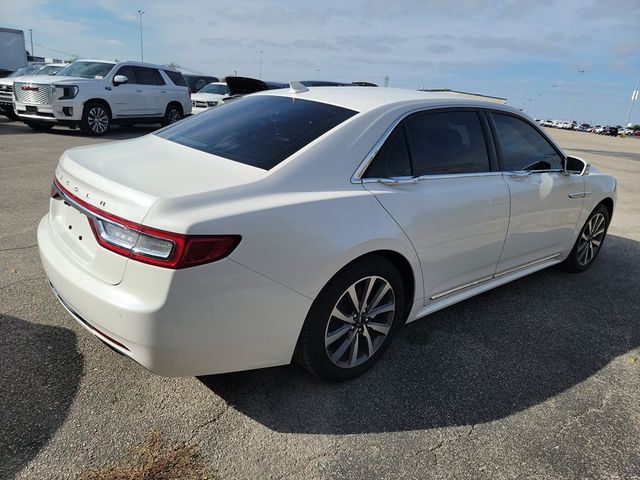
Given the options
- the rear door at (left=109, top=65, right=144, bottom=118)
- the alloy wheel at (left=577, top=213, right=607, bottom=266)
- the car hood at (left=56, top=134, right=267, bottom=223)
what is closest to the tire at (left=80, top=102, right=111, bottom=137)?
the rear door at (left=109, top=65, right=144, bottom=118)

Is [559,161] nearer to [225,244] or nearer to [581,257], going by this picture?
[581,257]

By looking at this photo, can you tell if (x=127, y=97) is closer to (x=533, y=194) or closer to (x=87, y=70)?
(x=87, y=70)

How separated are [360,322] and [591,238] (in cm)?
320

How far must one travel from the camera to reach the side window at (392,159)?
8.93 feet

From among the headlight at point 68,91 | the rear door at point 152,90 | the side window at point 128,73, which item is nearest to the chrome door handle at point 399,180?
the headlight at point 68,91

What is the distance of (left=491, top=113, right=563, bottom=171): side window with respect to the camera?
360 centimetres

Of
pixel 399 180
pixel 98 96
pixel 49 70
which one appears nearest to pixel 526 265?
pixel 399 180

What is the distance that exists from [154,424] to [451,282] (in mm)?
1978

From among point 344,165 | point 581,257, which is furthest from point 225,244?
point 581,257

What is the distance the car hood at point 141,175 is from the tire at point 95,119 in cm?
1066

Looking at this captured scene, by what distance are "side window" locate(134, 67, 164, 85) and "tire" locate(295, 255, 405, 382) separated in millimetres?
12767

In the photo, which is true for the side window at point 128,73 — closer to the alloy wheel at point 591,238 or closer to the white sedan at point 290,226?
the white sedan at point 290,226

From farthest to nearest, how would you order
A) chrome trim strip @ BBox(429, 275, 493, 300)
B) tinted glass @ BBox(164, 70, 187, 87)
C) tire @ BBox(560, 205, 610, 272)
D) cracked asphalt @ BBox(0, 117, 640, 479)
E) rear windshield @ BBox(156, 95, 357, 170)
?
tinted glass @ BBox(164, 70, 187, 87) < tire @ BBox(560, 205, 610, 272) < chrome trim strip @ BBox(429, 275, 493, 300) < rear windshield @ BBox(156, 95, 357, 170) < cracked asphalt @ BBox(0, 117, 640, 479)

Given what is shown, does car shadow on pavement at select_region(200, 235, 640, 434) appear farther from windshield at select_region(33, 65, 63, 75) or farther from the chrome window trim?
windshield at select_region(33, 65, 63, 75)
